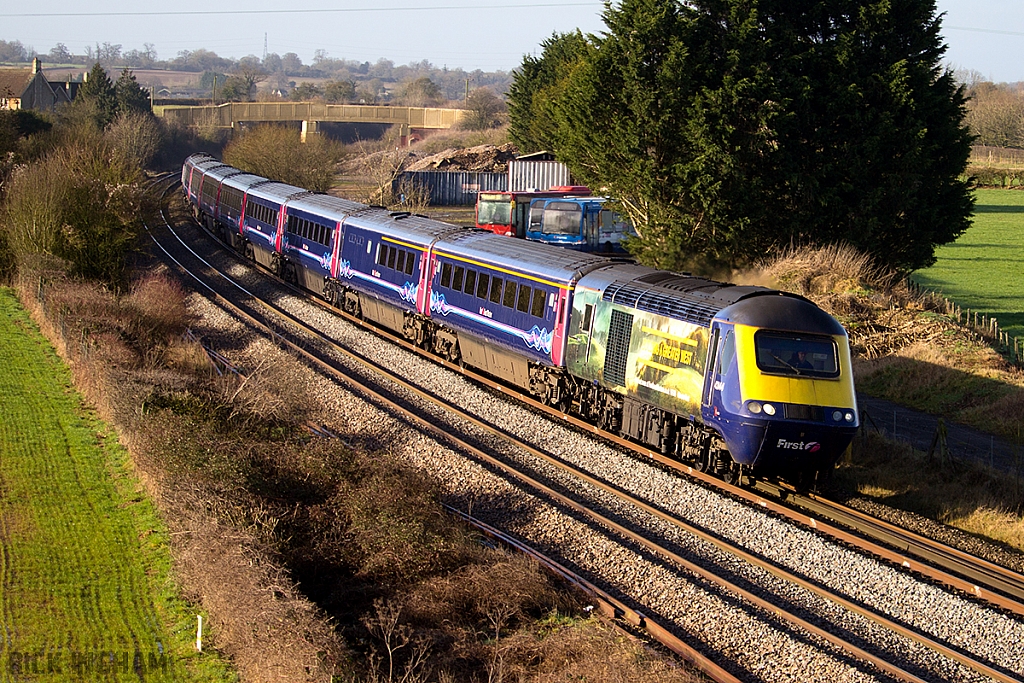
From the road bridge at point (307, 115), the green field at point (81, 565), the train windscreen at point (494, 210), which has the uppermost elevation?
the road bridge at point (307, 115)

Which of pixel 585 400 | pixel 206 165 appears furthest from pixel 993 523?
pixel 206 165

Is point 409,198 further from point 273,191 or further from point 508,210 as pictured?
point 273,191

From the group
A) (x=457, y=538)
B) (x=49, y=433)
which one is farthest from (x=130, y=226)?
(x=457, y=538)

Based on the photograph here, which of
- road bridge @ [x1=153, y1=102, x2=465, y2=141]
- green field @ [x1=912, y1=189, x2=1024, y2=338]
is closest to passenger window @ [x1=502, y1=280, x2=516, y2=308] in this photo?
green field @ [x1=912, y1=189, x2=1024, y2=338]

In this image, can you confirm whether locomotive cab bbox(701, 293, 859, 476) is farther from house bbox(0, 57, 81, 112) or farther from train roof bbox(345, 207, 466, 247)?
house bbox(0, 57, 81, 112)

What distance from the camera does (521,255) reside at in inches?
752

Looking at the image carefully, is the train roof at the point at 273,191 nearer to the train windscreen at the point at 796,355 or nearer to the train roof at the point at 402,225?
the train roof at the point at 402,225

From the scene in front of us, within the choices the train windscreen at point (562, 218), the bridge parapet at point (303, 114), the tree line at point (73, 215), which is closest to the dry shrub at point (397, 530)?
the tree line at point (73, 215)

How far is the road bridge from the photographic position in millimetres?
98938

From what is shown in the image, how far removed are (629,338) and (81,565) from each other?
844 cm

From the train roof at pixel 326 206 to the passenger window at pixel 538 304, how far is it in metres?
10.5

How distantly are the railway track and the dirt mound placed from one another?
4772 cm

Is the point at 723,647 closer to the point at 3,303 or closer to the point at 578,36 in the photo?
the point at 578,36

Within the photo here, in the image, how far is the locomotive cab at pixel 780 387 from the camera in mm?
13133
